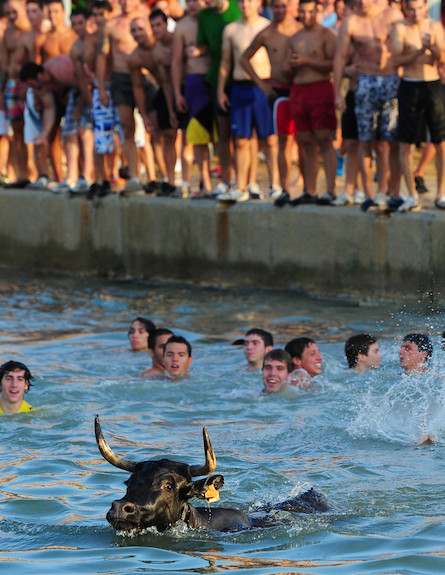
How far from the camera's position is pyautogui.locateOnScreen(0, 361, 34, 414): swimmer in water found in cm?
1102

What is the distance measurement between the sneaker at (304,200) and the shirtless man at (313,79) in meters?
0.76

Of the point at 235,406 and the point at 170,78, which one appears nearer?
the point at 235,406

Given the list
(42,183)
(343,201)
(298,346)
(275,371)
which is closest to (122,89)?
(42,183)

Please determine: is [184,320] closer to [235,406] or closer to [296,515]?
[235,406]

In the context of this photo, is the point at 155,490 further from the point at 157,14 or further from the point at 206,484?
the point at 157,14

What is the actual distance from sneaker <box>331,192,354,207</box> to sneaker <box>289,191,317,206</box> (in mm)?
305

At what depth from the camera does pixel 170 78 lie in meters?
16.2

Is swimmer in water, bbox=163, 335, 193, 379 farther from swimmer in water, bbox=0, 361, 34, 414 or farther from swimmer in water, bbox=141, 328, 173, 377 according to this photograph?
swimmer in water, bbox=0, 361, 34, 414

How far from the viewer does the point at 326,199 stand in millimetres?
15297

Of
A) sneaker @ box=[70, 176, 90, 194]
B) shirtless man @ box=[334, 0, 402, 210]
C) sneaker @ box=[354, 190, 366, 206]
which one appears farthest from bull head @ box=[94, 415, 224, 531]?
sneaker @ box=[70, 176, 90, 194]

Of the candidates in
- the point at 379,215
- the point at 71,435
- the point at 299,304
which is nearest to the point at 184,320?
the point at 299,304

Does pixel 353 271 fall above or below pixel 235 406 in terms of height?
above

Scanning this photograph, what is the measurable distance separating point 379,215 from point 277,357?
3.63 metres

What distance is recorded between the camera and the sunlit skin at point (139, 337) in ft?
44.4
